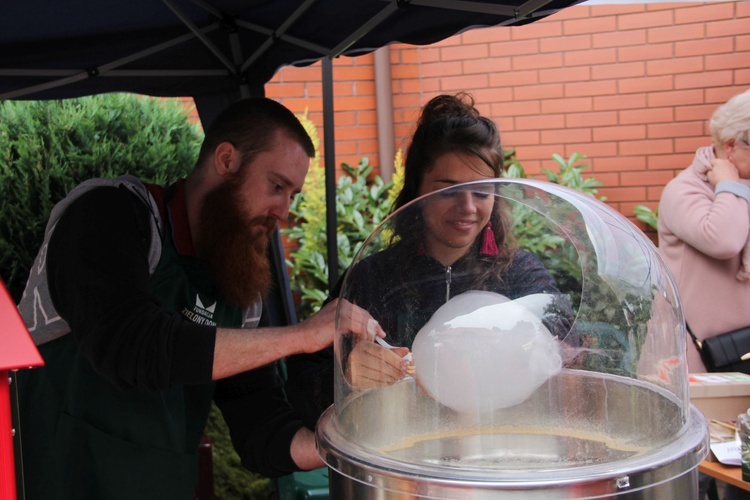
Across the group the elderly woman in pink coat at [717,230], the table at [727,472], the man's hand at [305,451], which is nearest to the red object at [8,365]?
→ the man's hand at [305,451]

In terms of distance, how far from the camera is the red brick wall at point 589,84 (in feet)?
15.5

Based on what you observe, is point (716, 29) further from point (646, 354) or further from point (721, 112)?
point (646, 354)

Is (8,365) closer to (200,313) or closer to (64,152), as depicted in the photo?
(200,313)

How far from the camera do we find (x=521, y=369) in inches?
53.8

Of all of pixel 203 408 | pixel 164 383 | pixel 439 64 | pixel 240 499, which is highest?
pixel 439 64

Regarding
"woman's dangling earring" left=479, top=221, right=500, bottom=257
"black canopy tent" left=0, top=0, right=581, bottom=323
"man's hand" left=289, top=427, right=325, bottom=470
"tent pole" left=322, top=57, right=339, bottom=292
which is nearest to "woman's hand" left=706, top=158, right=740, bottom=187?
"black canopy tent" left=0, top=0, right=581, bottom=323

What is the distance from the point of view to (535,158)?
5.01 metres

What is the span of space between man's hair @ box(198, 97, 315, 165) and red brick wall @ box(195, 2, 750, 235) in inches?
109

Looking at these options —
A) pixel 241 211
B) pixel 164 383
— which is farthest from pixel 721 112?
pixel 164 383

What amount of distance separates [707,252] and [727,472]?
45.7 inches

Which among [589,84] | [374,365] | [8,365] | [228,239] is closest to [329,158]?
[228,239]

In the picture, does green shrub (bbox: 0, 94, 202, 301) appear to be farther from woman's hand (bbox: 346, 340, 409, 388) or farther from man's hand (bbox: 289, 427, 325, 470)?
woman's hand (bbox: 346, 340, 409, 388)

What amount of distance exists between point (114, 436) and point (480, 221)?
39.2 inches

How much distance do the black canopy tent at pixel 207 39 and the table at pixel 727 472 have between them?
50.5 inches
